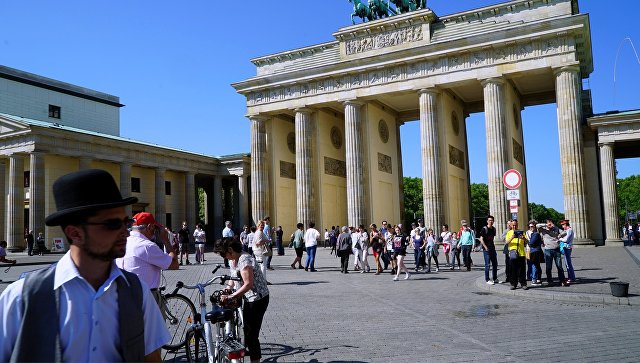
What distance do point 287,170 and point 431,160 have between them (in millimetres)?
13235

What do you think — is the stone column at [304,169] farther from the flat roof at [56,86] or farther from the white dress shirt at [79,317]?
the white dress shirt at [79,317]

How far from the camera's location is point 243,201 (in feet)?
158

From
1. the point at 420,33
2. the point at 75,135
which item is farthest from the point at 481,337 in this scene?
the point at 75,135

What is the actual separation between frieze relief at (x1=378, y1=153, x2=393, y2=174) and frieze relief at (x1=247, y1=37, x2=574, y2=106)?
6274 mm

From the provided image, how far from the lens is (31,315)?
2.05 meters

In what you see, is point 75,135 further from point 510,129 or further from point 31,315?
point 31,315

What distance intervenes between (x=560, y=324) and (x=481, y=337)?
1739 millimetres

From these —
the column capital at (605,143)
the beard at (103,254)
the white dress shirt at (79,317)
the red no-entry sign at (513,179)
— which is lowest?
the white dress shirt at (79,317)

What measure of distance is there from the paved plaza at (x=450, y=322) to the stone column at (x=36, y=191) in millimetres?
23741

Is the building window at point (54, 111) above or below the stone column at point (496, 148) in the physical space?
above

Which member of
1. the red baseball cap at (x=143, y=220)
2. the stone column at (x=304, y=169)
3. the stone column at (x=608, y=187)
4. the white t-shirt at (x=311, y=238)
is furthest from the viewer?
the stone column at (x=304, y=169)

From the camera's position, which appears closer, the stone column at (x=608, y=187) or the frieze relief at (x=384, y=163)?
the stone column at (x=608, y=187)

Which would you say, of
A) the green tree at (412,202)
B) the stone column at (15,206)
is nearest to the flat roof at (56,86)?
the stone column at (15,206)

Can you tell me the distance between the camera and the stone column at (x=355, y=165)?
1480 inches
